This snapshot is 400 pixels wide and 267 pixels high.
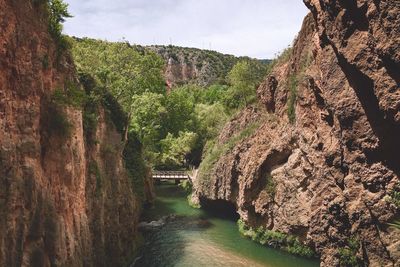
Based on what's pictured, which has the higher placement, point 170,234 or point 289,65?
point 289,65

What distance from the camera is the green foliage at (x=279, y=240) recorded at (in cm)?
2697

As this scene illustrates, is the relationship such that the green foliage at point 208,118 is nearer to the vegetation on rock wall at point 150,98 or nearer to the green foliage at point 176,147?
the vegetation on rock wall at point 150,98

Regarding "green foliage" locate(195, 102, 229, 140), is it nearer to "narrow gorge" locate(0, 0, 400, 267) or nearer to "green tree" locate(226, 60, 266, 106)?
"green tree" locate(226, 60, 266, 106)

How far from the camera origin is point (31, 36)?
1580 cm

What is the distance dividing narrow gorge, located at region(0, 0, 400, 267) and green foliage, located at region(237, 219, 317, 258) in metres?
0.10

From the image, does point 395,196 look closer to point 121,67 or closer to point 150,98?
point 150,98

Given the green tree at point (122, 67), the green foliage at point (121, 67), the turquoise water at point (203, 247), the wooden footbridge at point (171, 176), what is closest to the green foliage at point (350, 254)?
the turquoise water at point (203, 247)

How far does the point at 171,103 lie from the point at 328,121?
46799 millimetres

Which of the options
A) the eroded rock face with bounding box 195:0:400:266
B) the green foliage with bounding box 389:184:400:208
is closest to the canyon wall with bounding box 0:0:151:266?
the eroded rock face with bounding box 195:0:400:266

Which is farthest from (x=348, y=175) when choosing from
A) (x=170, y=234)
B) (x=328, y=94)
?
(x=170, y=234)

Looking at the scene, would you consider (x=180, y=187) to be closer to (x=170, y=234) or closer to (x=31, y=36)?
(x=170, y=234)

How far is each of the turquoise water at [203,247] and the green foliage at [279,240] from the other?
18.9 inches

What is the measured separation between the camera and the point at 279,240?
2888cm

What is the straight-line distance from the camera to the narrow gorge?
14.7 m
